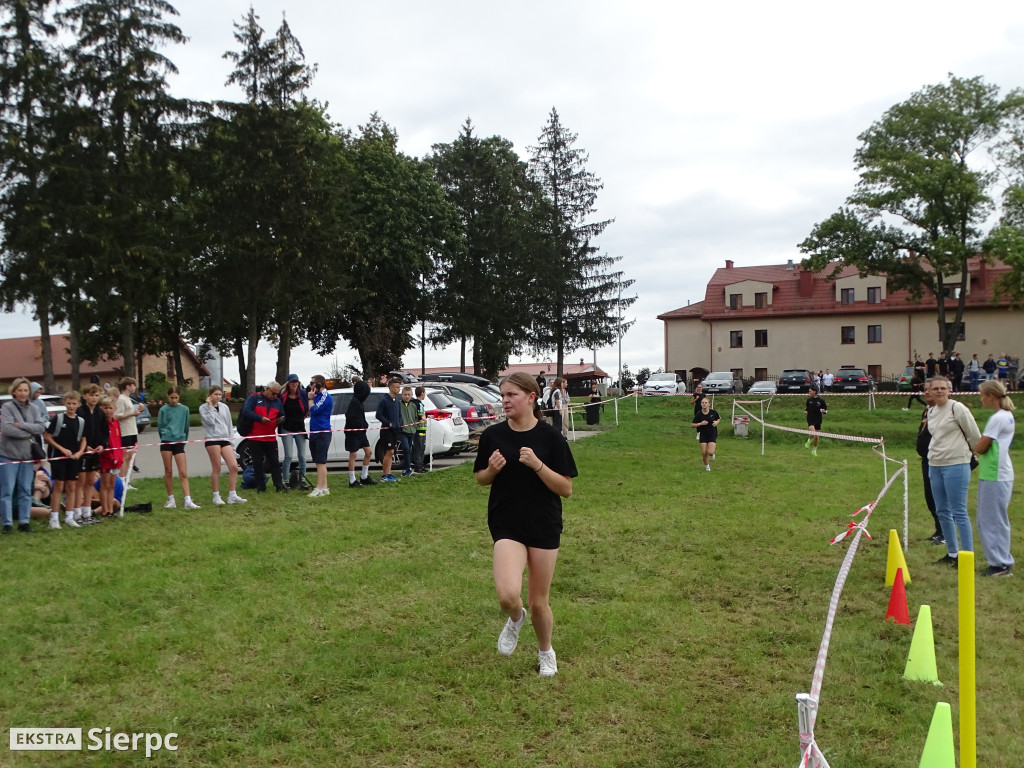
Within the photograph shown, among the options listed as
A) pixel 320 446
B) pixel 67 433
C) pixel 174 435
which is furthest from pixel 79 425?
pixel 320 446

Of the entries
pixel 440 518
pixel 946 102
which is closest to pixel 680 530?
pixel 440 518

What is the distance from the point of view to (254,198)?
35.5 meters

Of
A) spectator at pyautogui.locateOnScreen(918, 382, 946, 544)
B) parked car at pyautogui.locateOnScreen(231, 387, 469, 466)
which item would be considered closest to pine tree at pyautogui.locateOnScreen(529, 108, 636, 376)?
parked car at pyautogui.locateOnScreen(231, 387, 469, 466)

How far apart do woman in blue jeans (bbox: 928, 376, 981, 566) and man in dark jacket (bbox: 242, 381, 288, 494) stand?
28.8 feet

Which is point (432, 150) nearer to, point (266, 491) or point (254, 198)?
point (254, 198)

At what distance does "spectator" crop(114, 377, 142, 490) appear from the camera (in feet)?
42.5

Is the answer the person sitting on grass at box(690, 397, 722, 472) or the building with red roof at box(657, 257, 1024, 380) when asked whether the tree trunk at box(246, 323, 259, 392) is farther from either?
the building with red roof at box(657, 257, 1024, 380)

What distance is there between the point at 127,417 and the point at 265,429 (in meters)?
1.96

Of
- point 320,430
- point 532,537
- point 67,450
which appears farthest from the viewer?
point 320,430

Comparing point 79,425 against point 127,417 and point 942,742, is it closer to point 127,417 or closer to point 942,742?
point 127,417

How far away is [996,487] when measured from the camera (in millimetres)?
8375

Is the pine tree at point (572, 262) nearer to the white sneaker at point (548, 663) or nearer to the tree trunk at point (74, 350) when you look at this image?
the tree trunk at point (74, 350)

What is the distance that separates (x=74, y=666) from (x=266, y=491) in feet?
27.9

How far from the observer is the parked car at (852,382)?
41250 mm
